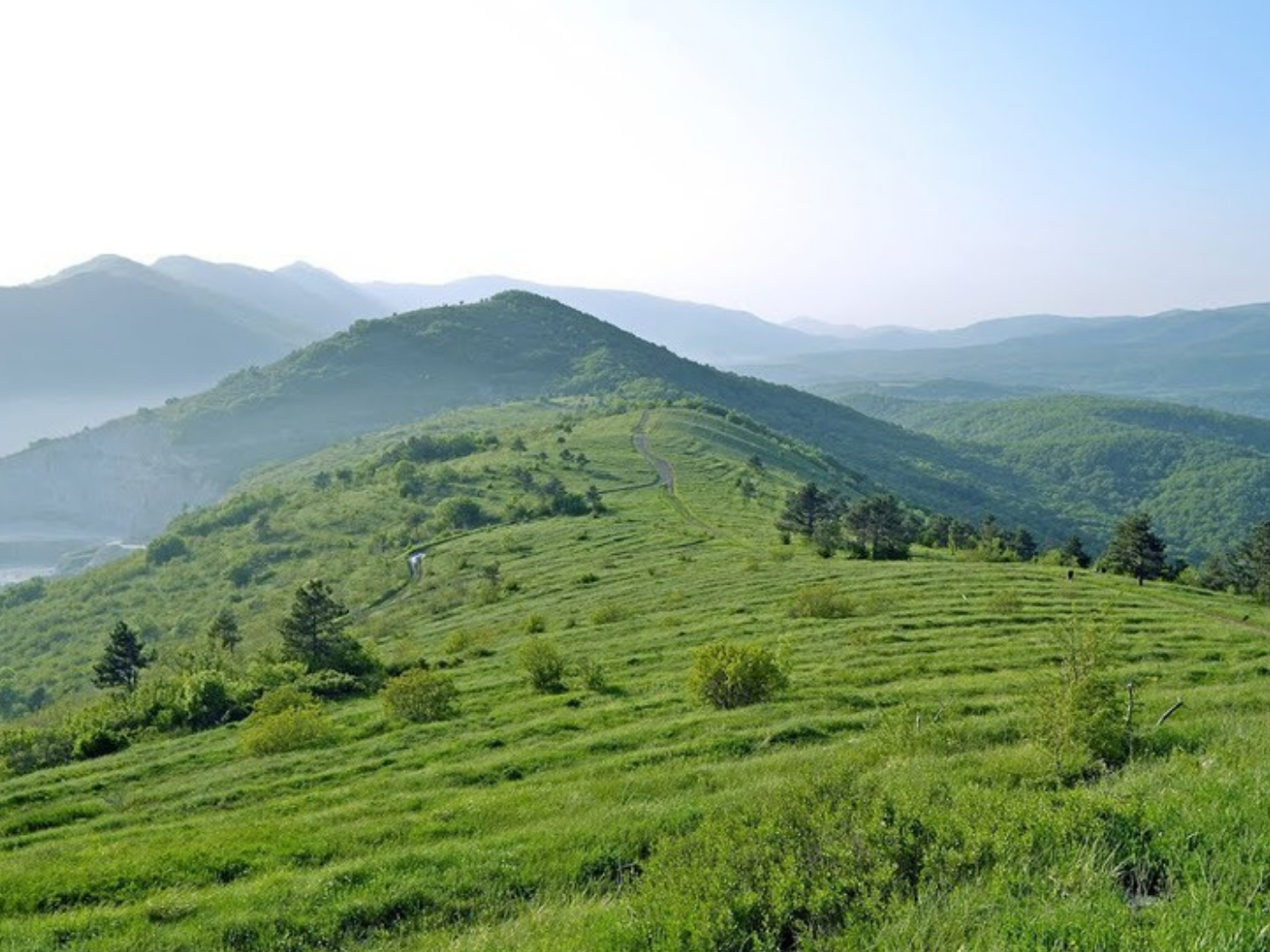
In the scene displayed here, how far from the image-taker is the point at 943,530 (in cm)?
10100

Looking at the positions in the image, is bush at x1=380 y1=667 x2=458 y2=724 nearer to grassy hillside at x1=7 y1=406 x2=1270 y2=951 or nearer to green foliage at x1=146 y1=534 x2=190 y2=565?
grassy hillside at x1=7 y1=406 x2=1270 y2=951

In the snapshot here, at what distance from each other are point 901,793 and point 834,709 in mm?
13821

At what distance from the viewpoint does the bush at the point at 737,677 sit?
26.0m

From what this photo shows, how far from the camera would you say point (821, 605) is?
44.7 meters

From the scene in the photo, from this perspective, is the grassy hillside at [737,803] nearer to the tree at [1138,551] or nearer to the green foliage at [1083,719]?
the green foliage at [1083,719]

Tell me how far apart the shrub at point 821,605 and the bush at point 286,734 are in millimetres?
26073

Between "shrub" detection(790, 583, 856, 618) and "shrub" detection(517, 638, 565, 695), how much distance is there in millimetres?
15940

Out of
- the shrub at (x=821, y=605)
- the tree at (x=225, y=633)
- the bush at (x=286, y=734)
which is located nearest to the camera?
the bush at (x=286, y=734)

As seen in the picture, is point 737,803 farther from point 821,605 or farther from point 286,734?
point 821,605

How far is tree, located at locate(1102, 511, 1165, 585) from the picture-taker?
64.4 meters

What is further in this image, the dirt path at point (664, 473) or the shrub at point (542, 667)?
the dirt path at point (664, 473)

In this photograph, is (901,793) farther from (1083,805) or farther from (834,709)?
(834,709)

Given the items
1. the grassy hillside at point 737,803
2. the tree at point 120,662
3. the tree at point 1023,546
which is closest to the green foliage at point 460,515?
the tree at point 120,662

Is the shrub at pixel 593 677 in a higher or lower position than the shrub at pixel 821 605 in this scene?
higher
